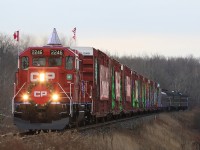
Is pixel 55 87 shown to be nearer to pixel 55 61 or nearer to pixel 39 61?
pixel 55 61

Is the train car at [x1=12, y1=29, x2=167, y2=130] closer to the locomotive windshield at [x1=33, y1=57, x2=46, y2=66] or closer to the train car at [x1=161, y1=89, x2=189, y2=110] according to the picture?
the locomotive windshield at [x1=33, y1=57, x2=46, y2=66]

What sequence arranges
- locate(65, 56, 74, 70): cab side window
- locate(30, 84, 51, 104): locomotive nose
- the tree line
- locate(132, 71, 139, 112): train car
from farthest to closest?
the tree line < locate(132, 71, 139, 112): train car < locate(65, 56, 74, 70): cab side window < locate(30, 84, 51, 104): locomotive nose

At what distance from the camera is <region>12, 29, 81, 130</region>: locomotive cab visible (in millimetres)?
19062

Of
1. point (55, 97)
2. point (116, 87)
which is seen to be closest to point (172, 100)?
point (116, 87)

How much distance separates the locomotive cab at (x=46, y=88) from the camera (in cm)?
1906

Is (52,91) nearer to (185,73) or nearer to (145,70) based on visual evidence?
(145,70)

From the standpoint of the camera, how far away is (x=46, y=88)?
19.4 m

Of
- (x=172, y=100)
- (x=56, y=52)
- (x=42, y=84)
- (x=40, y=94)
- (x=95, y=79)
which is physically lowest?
(x=172, y=100)

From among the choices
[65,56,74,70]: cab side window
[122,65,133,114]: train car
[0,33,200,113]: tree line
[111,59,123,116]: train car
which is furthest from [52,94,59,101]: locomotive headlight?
[0,33,200,113]: tree line

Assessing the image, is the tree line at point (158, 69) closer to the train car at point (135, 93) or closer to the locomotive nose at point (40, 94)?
the train car at point (135, 93)

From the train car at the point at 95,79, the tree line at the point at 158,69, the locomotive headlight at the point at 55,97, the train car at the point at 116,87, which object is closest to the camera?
the locomotive headlight at the point at 55,97

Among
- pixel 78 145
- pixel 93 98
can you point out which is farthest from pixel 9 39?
pixel 78 145

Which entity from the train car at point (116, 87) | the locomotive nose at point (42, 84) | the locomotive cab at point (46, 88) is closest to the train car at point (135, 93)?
the train car at point (116, 87)

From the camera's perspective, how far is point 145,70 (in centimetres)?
15512
